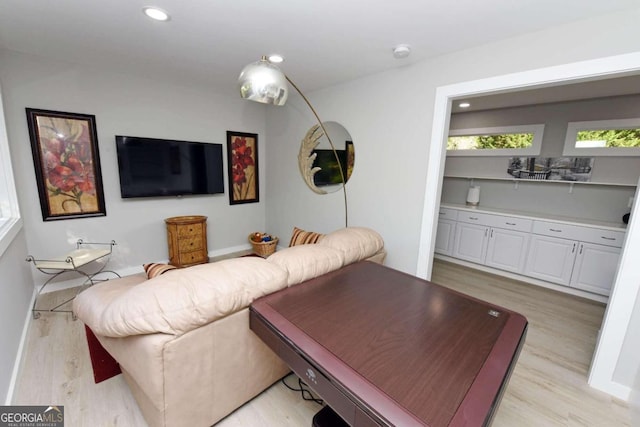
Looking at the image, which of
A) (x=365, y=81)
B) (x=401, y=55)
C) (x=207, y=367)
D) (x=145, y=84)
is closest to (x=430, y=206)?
(x=401, y=55)

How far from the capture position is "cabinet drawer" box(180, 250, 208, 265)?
3443 millimetres

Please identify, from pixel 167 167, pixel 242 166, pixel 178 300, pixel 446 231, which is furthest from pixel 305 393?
pixel 242 166

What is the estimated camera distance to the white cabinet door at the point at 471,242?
12.2 ft

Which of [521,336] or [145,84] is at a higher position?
[145,84]

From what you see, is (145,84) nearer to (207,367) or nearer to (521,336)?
(207,367)

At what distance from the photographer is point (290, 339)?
3.62 feet

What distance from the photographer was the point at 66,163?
2803 millimetres

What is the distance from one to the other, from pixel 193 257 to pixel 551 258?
15.0 feet

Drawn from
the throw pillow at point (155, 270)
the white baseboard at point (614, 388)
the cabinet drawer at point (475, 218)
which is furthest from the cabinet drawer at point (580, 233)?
the throw pillow at point (155, 270)

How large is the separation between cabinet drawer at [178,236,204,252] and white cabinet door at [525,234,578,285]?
4334 millimetres

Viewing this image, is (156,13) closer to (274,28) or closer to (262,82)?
(274,28)

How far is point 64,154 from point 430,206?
3.82m

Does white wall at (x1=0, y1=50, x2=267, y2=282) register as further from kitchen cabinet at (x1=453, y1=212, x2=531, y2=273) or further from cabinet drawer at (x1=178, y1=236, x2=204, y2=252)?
kitchen cabinet at (x1=453, y1=212, x2=531, y2=273)

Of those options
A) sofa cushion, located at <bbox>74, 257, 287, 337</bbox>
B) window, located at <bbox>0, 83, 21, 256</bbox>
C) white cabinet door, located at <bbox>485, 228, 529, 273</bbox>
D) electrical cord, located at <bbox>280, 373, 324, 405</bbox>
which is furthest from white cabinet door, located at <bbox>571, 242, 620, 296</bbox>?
window, located at <bbox>0, 83, 21, 256</bbox>
